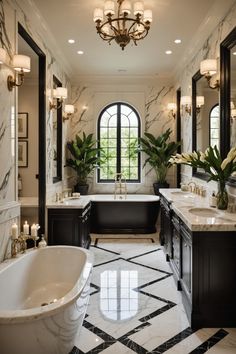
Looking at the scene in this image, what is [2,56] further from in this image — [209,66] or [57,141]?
[57,141]

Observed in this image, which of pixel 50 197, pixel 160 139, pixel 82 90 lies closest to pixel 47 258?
pixel 50 197

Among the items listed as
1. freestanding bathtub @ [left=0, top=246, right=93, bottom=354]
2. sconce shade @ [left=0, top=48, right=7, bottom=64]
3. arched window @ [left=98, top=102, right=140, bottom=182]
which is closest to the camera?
freestanding bathtub @ [left=0, top=246, right=93, bottom=354]

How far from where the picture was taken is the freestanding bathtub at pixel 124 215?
20.1 ft

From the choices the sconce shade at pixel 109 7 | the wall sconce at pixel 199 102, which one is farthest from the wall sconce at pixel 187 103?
the sconce shade at pixel 109 7

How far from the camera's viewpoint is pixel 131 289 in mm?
3539

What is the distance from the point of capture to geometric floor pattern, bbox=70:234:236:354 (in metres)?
2.40

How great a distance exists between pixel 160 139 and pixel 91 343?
4819 mm

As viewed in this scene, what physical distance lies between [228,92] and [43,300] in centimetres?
318

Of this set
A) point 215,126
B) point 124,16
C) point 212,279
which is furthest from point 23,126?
point 212,279

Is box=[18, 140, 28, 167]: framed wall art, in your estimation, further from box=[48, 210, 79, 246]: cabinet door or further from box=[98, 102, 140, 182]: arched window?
box=[48, 210, 79, 246]: cabinet door

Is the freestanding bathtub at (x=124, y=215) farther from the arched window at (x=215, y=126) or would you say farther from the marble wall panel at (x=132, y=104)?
the arched window at (x=215, y=126)

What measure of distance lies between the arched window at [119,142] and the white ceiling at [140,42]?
2.89 ft

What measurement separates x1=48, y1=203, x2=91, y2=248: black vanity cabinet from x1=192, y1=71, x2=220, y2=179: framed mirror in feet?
6.62

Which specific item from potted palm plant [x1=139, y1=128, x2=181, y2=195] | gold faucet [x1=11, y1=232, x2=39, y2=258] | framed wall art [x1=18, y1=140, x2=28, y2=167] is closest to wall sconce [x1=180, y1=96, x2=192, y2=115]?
potted palm plant [x1=139, y1=128, x2=181, y2=195]
